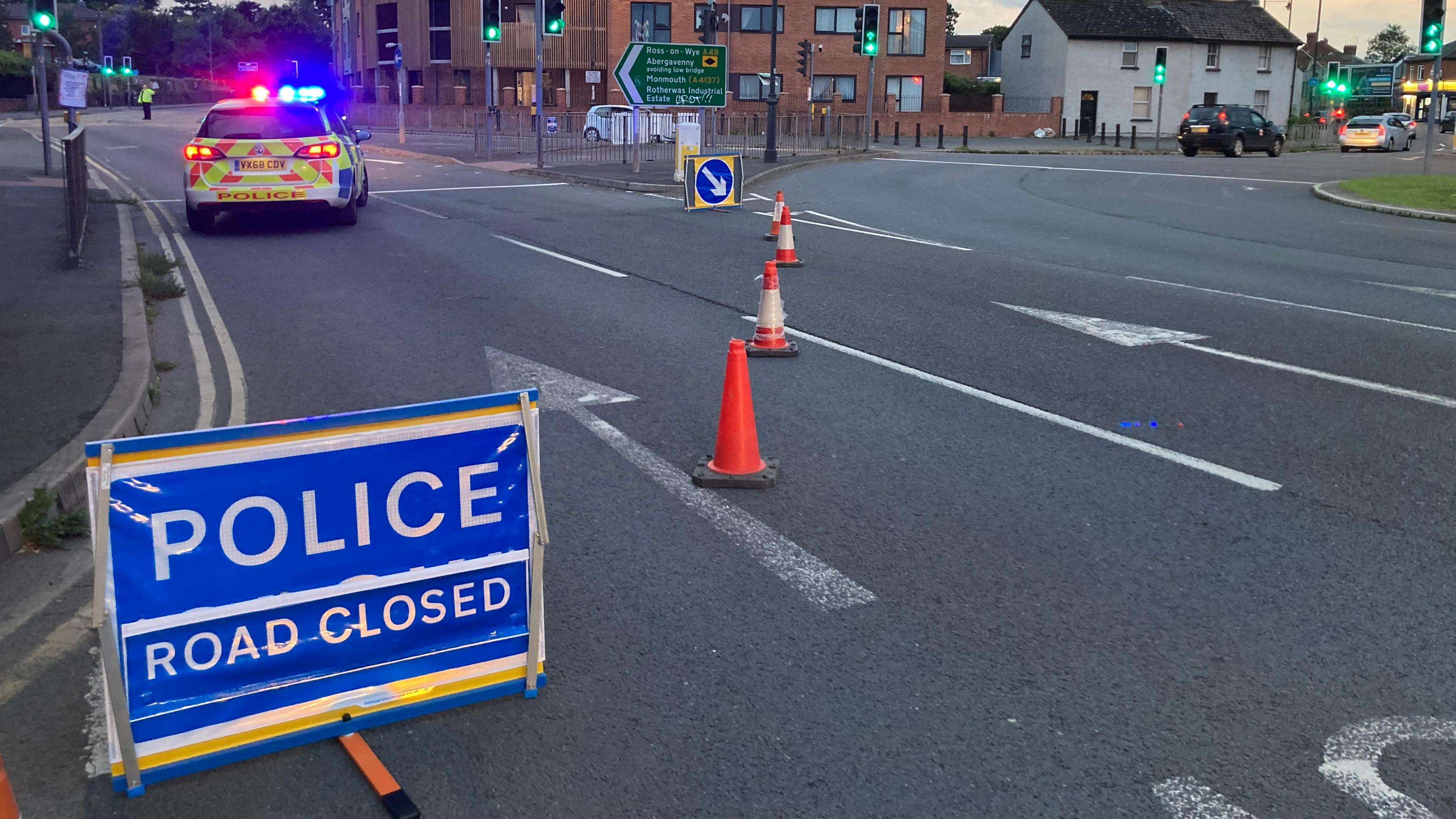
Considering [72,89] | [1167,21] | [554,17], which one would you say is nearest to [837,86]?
[1167,21]

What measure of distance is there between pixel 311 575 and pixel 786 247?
10213 millimetres

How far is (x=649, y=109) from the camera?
1714 inches

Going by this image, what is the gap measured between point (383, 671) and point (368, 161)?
31.6 meters

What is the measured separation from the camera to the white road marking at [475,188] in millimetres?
23250

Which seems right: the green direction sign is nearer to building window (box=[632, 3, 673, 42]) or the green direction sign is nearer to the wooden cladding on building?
building window (box=[632, 3, 673, 42])

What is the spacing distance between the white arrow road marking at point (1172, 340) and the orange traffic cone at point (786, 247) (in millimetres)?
2825

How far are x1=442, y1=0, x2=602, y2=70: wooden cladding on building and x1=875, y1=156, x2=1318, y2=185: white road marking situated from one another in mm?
29585

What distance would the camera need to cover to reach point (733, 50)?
63812mm

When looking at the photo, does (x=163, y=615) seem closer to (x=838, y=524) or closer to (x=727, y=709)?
(x=727, y=709)

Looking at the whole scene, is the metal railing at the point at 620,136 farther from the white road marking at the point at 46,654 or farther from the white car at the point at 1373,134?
the white road marking at the point at 46,654

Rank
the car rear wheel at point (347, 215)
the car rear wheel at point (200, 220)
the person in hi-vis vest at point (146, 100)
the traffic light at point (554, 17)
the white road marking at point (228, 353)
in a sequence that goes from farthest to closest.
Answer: the person in hi-vis vest at point (146, 100)
the traffic light at point (554, 17)
the car rear wheel at point (347, 215)
the car rear wheel at point (200, 220)
the white road marking at point (228, 353)

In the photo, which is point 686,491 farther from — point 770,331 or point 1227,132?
point 1227,132

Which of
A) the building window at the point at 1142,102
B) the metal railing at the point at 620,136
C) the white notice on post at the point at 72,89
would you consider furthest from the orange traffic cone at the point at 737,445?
the building window at the point at 1142,102

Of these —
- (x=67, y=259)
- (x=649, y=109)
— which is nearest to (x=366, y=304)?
(x=67, y=259)
